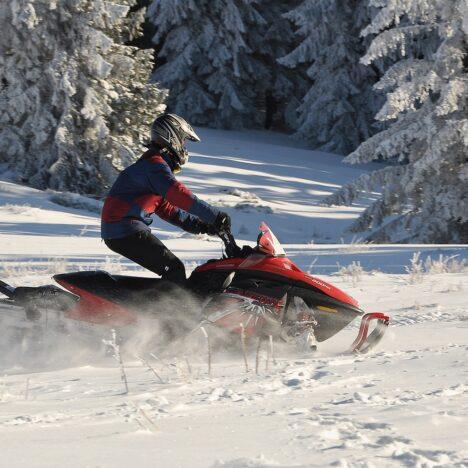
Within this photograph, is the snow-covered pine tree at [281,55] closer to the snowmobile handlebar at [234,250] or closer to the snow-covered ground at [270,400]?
the snow-covered ground at [270,400]

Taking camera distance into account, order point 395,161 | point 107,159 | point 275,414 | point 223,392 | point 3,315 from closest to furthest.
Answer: point 275,414, point 223,392, point 3,315, point 107,159, point 395,161

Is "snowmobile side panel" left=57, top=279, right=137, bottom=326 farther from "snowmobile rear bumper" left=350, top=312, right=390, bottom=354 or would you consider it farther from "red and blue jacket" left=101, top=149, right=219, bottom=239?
"snowmobile rear bumper" left=350, top=312, right=390, bottom=354

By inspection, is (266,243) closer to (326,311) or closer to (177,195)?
(326,311)

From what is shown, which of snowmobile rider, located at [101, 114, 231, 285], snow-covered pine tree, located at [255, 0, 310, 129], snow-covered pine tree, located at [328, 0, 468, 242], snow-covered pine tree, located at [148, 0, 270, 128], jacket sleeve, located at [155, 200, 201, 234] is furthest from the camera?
snow-covered pine tree, located at [255, 0, 310, 129]

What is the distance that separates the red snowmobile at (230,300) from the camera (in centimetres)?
601

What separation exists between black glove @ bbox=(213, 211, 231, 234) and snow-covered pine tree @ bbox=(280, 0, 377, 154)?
30934 millimetres

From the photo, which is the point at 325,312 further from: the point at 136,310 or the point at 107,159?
the point at 107,159

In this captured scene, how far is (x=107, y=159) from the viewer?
902 inches

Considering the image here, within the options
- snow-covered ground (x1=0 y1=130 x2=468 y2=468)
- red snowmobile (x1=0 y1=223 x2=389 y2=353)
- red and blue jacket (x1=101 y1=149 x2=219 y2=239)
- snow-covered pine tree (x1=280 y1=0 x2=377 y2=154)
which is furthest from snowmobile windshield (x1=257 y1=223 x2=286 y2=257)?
snow-covered pine tree (x1=280 y1=0 x2=377 y2=154)

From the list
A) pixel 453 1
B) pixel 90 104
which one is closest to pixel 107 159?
pixel 90 104

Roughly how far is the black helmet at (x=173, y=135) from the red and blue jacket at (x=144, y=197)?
70 millimetres

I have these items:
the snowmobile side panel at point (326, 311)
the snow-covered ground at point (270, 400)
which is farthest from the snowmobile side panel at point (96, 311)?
the snowmobile side panel at point (326, 311)

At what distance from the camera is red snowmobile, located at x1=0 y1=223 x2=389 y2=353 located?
6.01 metres

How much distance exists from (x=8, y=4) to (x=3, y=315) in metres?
17.2
